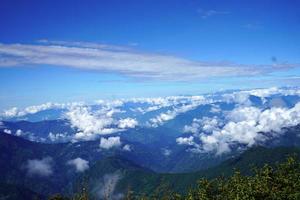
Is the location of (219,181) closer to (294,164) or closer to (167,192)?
(294,164)

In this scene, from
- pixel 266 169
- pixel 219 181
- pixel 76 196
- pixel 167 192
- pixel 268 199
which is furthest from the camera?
pixel 219 181

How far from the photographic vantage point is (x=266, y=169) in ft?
279

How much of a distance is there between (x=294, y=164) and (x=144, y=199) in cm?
6013

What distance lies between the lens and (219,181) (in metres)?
90.4

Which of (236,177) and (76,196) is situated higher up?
(76,196)

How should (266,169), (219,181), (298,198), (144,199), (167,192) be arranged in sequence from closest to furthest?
(167,192), (144,199), (298,198), (266,169), (219,181)

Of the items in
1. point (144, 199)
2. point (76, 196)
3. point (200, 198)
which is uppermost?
point (76, 196)

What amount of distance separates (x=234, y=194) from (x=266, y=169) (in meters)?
14.4

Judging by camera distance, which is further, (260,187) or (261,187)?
(261,187)

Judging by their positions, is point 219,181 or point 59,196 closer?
point 59,196

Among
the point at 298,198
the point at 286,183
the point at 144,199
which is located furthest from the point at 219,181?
the point at 144,199

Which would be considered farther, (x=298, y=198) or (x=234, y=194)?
(x=234, y=194)

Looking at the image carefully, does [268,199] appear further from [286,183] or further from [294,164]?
[294,164]

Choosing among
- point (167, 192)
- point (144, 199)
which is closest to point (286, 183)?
point (144, 199)
